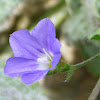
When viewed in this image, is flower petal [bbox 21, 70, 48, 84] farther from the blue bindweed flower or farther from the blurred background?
the blurred background

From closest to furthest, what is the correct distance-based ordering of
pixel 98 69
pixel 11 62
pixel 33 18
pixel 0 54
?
1. pixel 11 62
2. pixel 98 69
3. pixel 0 54
4. pixel 33 18

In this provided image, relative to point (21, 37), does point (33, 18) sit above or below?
below

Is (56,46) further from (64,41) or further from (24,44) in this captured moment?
(64,41)

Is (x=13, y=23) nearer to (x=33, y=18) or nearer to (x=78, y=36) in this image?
(x=33, y=18)

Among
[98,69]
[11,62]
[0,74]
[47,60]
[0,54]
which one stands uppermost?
[11,62]

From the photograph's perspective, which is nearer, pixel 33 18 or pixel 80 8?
pixel 80 8

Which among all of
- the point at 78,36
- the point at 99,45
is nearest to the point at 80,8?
the point at 78,36

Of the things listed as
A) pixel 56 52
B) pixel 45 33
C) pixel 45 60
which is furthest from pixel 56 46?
pixel 45 60
